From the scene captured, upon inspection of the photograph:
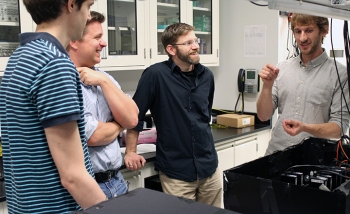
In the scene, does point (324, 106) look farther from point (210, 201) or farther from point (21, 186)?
point (21, 186)

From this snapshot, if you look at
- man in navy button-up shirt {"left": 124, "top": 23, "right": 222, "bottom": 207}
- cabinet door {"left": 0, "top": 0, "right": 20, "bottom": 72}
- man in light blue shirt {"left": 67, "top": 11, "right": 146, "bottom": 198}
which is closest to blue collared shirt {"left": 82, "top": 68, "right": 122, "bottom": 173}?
man in light blue shirt {"left": 67, "top": 11, "right": 146, "bottom": 198}

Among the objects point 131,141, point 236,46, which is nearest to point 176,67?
point 131,141

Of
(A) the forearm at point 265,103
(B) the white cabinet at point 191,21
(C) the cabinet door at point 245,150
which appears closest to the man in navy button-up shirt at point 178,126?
(A) the forearm at point 265,103

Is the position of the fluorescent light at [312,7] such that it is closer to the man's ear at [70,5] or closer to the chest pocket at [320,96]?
the man's ear at [70,5]

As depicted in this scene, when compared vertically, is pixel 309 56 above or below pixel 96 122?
above

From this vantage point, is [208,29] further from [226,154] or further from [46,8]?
[46,8]

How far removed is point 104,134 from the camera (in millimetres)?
1516

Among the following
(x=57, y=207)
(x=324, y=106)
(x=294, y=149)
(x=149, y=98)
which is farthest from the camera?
(x=149, y=98)

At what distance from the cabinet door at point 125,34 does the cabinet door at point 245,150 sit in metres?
1.01

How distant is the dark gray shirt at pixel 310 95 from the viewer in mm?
1828

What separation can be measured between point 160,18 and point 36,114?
6.95ft

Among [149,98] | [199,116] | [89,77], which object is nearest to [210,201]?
[199,116]

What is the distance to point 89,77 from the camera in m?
1.56

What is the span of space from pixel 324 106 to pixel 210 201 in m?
0.90
